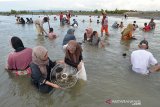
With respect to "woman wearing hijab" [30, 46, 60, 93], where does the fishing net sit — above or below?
below

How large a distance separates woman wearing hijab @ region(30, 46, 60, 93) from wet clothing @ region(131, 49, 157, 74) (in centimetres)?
295

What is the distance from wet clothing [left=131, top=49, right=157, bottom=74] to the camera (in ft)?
25.8

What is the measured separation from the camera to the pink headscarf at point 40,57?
596cm

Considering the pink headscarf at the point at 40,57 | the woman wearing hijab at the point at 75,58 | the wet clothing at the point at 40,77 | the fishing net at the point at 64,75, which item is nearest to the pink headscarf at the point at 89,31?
the woman wearing hijab at the point at 75,58

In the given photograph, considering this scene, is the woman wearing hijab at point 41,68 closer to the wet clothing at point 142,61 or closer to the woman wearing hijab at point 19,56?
the woman wearing hijab at point 19,56

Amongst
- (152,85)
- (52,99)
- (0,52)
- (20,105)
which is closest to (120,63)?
(152,85)

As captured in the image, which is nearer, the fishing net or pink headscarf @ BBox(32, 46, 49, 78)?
pink headscarf @ BBox(32, 46, 49, 78)

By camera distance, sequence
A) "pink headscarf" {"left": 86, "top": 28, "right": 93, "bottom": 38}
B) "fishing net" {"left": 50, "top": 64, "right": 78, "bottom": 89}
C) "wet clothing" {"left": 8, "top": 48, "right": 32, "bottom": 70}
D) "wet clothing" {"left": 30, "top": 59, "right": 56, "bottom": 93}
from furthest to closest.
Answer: "pink headscarf" {"left": 86, "top": 28, "right": 93, "bottom": 38}, "wet clothing" {"left": 8, "top": 48, "right": 32, "bottom": 70}, "fishing net" {"left": 50, "top": 64, "right": 78, "bottom": 89}, "wet clothing" {"left": 30, "top": 59, "right": 56, "bottom": 93}

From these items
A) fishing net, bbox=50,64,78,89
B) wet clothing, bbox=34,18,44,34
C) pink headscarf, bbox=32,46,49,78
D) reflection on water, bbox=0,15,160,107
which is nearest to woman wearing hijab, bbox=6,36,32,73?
reflection on water, bbox=0,15,160,107

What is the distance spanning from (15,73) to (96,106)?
3.19m

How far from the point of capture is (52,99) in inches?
269

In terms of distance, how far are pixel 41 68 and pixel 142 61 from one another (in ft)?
11.2

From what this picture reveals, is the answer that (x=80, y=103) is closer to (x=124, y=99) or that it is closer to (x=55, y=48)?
(x=124, y=99)

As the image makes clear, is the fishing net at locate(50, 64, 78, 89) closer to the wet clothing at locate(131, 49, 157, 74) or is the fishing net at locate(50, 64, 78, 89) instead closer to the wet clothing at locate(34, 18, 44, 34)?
the wet clothing at locate(131, 49, 157, 74)
